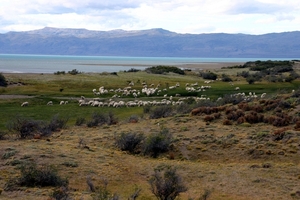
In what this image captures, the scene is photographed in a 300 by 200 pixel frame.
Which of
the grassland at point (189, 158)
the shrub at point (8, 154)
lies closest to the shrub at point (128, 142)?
the grassland at point (189, 158)

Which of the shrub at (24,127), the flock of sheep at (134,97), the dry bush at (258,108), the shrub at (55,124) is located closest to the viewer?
the shrub at (24,127)

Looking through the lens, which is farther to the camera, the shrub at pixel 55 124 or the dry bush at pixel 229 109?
the dry bush at pixel 229 109

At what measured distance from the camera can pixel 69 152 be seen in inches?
729

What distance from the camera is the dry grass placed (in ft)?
46.9

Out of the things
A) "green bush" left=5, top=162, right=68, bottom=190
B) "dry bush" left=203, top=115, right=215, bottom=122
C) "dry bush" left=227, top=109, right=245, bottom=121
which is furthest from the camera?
"dry bush" left=203, top=115, right=215, bottom=122

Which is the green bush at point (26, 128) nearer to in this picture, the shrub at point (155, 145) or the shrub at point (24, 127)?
the shrub at point (24, 127)

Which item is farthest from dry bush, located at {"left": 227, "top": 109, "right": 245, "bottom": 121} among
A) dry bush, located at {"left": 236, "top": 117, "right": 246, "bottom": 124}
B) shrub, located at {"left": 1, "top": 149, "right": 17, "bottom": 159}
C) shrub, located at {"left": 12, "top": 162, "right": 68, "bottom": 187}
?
shrub, located at {"left": 12, "top": 162, "right": 68, "bottom": 187}

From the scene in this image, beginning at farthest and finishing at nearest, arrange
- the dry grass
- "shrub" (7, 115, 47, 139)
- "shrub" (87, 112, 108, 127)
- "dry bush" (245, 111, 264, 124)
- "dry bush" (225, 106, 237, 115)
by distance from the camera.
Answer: "shrub" (87, 112, 108, 127) → "dry bush" (225, 106, 237, 115) → "dry bush" (245, 111, 264, 124) → "shrub" (7, 115, 47, 139) → the dry grass

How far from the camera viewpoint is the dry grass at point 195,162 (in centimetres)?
1430

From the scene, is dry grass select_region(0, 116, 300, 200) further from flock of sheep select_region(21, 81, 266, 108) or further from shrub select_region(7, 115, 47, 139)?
flock of sheep select_region(21, 81, 266, 108)

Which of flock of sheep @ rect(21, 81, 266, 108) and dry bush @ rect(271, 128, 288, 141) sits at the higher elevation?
dry bush @ rect(271, 128, 288, 141)

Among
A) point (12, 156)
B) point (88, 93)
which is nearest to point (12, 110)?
point (88, 93)

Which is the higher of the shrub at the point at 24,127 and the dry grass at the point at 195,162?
the shrub at the point at 24,127

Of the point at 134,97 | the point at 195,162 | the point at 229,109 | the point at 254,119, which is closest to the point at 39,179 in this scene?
the point at 195,162
